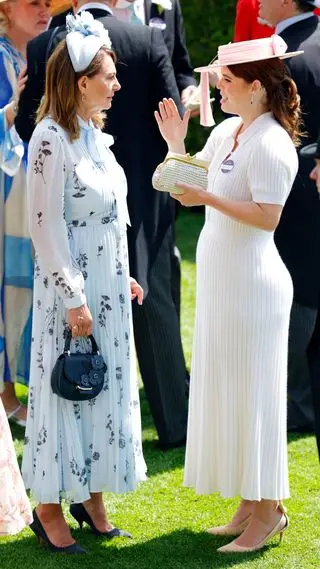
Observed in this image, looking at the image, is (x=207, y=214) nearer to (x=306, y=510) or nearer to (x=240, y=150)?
(x=240, y=150)

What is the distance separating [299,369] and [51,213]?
2.35 meters

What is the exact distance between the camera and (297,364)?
6207 mm

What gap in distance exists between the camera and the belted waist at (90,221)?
4383mm

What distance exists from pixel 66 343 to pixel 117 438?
415 millimetres

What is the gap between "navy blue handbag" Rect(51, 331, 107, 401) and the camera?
169 inches

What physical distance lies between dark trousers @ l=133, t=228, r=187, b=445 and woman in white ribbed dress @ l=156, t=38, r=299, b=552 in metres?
1.21

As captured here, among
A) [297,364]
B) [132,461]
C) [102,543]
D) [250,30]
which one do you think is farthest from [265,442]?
[250,30]

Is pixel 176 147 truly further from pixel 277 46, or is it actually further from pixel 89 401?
pixel 89 401

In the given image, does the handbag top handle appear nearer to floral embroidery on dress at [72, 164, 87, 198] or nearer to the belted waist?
the belted waist

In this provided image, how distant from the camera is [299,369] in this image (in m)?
6.21

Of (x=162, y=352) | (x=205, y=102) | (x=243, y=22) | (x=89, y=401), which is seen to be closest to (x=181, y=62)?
(x=243, y=22)

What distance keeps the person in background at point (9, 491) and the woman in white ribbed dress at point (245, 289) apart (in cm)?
91

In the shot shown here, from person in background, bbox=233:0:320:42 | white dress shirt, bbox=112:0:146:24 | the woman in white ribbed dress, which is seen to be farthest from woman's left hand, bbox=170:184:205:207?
person in background, bbox=233:0:320:42

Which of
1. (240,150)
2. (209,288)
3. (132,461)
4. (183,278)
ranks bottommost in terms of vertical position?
(183,278)
